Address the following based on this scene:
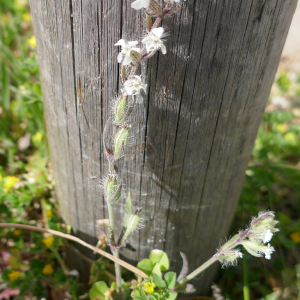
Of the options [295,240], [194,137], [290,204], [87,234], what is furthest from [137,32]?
[290,204]

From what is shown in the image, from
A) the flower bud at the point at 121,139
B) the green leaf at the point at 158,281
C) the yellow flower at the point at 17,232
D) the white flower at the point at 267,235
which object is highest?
the flower bud at the point at 121,139

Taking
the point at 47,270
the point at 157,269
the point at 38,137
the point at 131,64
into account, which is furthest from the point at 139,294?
the point at 38,137

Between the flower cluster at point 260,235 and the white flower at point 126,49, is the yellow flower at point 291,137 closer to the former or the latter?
the flower cluster at point 260,235

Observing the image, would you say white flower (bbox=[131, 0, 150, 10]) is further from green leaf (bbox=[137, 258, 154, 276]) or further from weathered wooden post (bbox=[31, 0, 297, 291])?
green leaf (bbox=[137, 258, 154, 276])

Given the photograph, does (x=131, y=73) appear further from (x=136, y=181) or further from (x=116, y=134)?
(x=136, y=181)

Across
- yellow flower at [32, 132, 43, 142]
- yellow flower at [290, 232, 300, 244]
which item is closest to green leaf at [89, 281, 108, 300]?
yellow flower at [32, 132, 43, 142]

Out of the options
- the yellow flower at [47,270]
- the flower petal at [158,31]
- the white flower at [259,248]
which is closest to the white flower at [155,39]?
the flower petal at [158,31]

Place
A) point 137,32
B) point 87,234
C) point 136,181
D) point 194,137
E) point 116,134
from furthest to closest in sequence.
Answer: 1. point 87,234
2. point 136,181
3. point 194,137
4. point 116,134
5. point 137,32
